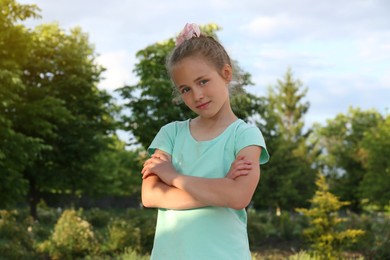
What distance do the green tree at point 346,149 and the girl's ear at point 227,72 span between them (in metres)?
36.6

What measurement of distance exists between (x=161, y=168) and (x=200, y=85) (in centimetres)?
35

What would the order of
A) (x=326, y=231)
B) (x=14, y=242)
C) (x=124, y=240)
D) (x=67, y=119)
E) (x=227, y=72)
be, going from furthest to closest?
(x=67, y=119) → (x=124, y=240) → (x=326, y=231) → (x=14, y=242) → (x=227, y=72)

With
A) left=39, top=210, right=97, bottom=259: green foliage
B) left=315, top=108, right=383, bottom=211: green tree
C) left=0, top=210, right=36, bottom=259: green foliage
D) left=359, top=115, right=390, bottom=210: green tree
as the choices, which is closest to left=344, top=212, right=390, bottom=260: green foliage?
left=39, top=210, right=97, bottom=259: green foliage

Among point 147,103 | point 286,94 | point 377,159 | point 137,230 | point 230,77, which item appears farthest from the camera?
point 286,94

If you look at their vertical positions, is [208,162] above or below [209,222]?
above

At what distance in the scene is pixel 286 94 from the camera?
172 ft

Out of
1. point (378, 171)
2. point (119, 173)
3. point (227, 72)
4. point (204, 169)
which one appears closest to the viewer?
point (204, 169)

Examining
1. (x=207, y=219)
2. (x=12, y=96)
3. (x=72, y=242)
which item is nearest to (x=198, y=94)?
(x=207, y=219)

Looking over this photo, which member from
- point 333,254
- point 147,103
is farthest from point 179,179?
point 147,103

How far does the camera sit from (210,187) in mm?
2211

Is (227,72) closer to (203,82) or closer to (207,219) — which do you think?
(203,82)

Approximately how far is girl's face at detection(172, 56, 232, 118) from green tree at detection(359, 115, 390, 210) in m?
32.5

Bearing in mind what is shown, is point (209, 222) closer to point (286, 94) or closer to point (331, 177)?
point (331, 177)

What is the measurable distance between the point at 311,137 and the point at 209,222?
51.9 m
